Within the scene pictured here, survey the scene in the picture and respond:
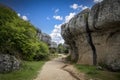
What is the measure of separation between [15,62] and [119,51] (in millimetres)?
11568

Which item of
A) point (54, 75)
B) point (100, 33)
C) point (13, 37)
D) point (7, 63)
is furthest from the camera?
point (100, 33)

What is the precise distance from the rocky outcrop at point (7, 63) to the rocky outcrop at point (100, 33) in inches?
410

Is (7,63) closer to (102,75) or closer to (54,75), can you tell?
(54,75)

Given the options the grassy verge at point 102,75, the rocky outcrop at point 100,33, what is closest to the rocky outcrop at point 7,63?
the grassy verge at point 102,75

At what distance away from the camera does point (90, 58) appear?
21.5 metres

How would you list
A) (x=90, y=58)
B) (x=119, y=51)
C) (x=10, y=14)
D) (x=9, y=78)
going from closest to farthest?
1. (x=9, y=78)
2. (x=119, y=51)
3. (x=10, y=14)
4. (x=90, y=58)

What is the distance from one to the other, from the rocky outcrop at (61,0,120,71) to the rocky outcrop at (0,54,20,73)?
34.1 feet

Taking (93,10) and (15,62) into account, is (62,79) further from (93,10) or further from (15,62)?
(93,10)

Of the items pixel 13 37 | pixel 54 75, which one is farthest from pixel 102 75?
pixel 13 37

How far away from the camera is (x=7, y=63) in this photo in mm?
14211

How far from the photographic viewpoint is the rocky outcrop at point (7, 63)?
1391 cm

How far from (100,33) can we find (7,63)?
39.9 feet

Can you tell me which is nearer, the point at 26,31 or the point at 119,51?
the point at 119,51

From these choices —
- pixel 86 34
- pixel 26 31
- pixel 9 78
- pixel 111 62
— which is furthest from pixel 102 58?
pixel 9 78
